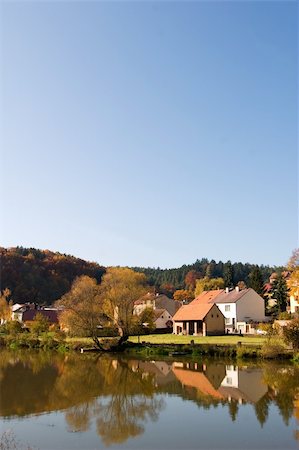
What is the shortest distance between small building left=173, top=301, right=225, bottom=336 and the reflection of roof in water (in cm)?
2070

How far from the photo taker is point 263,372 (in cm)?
2994

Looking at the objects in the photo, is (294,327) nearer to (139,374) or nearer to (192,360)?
(192,360)

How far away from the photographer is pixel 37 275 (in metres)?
104

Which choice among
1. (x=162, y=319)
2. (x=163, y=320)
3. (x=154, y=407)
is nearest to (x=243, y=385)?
(x=154, y=407)

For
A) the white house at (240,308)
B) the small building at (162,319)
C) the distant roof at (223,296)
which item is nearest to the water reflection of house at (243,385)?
the white house at (240,308)

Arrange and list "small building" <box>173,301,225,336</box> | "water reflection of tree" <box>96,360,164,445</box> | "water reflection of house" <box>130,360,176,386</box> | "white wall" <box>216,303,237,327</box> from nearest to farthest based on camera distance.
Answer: "water reflection of tree" <box>96,360,164,445</box>, "water reflection of house" <box>130,360,176,386</box>, "small building" <box>173,301,225,336</box>, "white wall" <box>216,303,237,327</box>

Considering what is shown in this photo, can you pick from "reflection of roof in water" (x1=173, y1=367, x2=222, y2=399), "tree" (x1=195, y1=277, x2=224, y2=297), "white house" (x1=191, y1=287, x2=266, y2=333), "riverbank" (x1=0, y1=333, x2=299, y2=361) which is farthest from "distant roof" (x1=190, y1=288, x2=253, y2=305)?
"reflection of roof in water" (x1=173, y1=367, x2=222, y2=399)

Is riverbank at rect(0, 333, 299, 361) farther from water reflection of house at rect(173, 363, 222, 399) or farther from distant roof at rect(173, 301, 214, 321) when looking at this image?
distant roof at rect(173, 301, 214, 321)

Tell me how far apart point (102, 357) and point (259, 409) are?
2466cm

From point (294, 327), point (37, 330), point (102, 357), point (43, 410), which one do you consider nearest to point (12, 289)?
point (37, 330)

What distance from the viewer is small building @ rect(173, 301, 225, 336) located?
53.8m

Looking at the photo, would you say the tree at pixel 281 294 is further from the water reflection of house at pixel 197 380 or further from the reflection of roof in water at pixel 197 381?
the reflection of roof in water at pixel 197 381

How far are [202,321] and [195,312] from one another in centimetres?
227

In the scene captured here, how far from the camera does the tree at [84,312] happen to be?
46.9 meters
